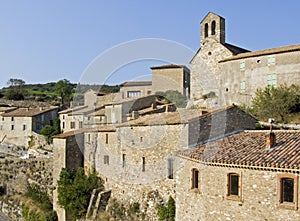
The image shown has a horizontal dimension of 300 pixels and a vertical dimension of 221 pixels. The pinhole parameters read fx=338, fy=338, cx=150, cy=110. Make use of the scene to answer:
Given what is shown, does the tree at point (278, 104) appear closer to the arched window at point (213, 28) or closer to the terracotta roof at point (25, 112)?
the arched window at point (213, 28)

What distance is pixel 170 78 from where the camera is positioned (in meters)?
49.2

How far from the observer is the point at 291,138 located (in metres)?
14.6

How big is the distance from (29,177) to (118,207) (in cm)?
1350

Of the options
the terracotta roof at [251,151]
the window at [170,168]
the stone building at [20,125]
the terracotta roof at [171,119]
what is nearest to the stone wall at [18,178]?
the terracotta roof at [171,119]

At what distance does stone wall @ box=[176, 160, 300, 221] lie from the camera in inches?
484

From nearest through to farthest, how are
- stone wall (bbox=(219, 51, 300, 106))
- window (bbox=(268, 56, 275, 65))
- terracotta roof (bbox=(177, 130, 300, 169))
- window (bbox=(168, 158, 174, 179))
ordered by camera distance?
terracotta roof (bbox=(177, 130, 300, 169)) < window (bbox=(168, 158, 174, 179)) < stone wall (bbox=(219, 51, 300, 106)) < window (bbox=(268, 56, 275, 65))

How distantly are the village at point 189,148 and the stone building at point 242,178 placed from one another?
0.12 feet

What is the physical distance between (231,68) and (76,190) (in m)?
19.6

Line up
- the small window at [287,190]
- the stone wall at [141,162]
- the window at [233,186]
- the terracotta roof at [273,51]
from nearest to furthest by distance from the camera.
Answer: the small window at [287,190] → the window at [233,186] → the stone wall at [141,162] → the terracotta roof at [273,51]

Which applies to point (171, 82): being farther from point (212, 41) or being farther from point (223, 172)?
point (223, 172)

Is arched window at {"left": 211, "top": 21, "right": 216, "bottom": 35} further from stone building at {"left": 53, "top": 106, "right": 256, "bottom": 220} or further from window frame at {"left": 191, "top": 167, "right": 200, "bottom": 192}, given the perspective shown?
window frame at {"left": 191, "top": 167, "right": 200, "bottom": 192}

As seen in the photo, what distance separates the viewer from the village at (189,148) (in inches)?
517

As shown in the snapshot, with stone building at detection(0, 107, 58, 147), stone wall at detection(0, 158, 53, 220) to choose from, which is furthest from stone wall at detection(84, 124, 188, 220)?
stone building at detection(0, 107, 58, 147)

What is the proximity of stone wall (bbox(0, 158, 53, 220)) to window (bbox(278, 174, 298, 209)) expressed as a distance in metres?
22.4
